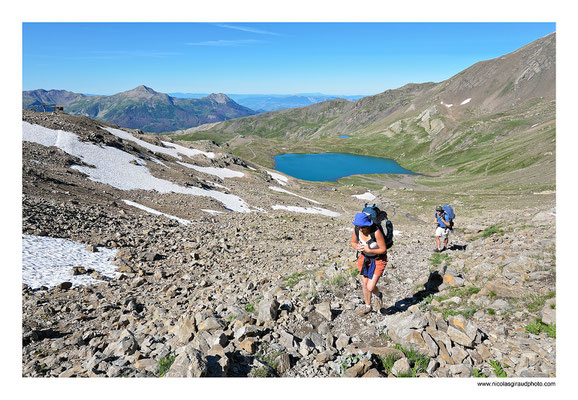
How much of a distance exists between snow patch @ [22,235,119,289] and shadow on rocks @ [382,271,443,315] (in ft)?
32.7

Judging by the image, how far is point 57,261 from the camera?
36.7 feet

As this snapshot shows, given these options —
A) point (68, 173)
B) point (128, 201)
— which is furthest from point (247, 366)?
point (68, 173)

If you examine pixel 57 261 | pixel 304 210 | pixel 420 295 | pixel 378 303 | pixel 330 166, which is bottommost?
pixel 420 295

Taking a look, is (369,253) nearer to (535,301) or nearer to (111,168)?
(535,301)

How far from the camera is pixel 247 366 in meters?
5.55

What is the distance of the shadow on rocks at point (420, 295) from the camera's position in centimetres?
821

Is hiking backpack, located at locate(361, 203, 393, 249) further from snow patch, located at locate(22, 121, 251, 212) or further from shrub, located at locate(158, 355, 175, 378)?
snow patch, located at locate(22, 121, 251, 212)

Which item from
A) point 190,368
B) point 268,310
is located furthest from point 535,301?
point 190,368

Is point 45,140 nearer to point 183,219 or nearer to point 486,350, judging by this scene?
point 183,219

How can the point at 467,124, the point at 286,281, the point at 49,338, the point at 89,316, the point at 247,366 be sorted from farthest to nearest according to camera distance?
the point at 467,124
the point at 286,281
the point at 89,316
the point at 49,338
the point at 247,366

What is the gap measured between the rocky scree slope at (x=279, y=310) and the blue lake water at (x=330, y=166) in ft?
353

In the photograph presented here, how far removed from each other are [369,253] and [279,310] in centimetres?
271

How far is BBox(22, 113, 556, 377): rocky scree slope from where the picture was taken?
18.3 ft

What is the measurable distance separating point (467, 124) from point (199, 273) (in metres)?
179
